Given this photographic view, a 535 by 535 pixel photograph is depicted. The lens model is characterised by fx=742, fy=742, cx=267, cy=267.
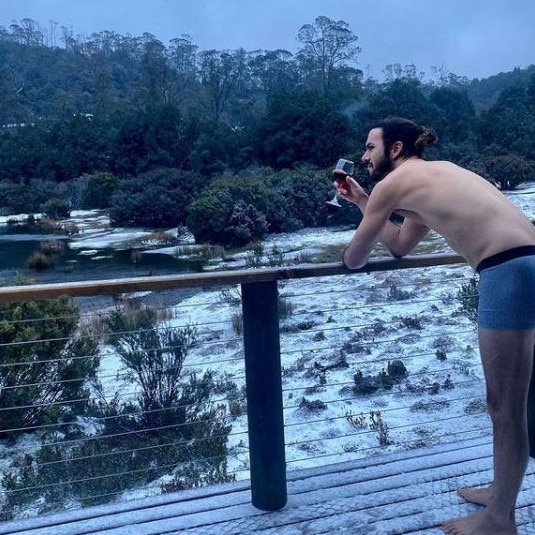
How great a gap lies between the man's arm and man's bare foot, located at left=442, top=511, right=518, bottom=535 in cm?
80

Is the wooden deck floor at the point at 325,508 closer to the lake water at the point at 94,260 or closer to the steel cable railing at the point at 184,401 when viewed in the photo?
the steel cable railing at the point at 184,401

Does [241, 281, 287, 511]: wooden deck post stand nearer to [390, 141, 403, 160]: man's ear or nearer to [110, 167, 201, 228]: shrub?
[390, 141, 403, 160]: man's ear

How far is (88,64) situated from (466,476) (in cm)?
5627

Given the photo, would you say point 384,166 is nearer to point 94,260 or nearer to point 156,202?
point 94,260

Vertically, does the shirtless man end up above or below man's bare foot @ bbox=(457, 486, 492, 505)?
above

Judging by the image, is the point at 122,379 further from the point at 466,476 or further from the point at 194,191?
the point at 194,191

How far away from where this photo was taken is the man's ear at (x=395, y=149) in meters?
2.21

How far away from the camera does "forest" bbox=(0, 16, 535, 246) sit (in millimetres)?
17250

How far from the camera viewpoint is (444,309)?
8125 millimetres

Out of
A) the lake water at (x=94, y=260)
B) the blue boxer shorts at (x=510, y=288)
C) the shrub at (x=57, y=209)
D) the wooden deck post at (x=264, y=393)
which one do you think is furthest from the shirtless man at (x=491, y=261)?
the shrub at (x=57, y=209)

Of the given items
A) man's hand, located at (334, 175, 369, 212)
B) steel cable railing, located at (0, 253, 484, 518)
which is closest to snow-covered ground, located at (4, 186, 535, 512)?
steel cable railing, located at (0, 253, 484, 518)

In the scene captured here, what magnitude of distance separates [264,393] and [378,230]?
2.01 feet

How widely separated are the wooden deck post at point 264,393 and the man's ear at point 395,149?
526 mm

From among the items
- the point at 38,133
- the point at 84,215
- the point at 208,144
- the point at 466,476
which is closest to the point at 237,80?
the point at 38,133
